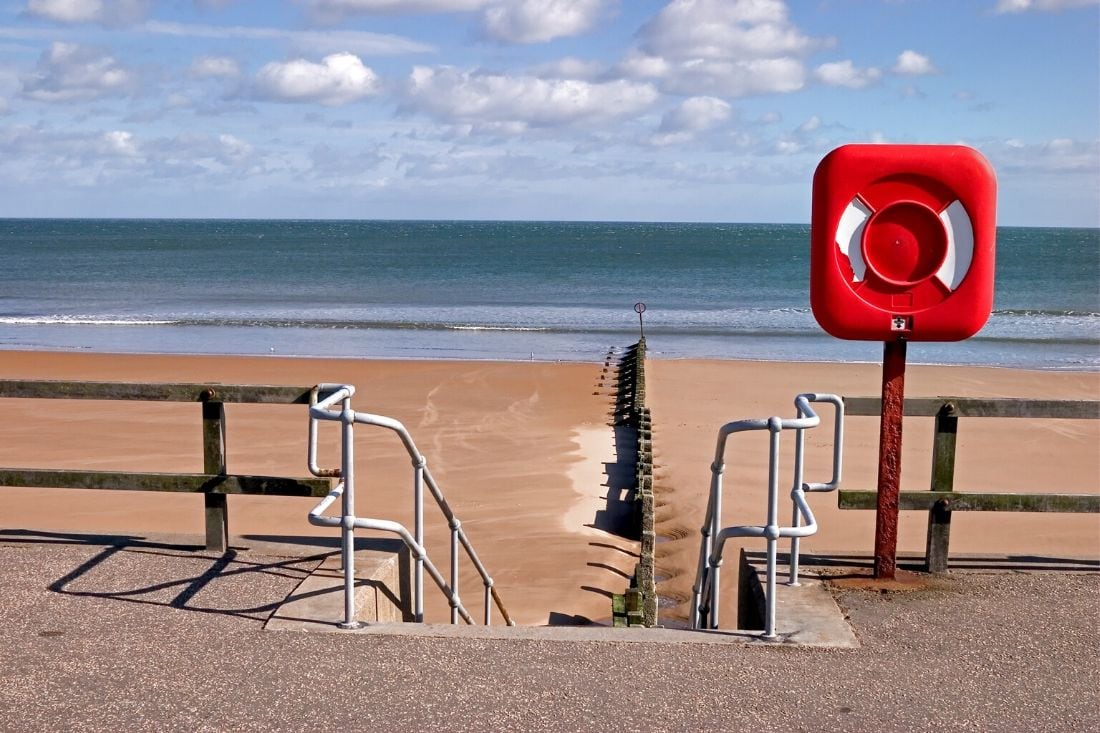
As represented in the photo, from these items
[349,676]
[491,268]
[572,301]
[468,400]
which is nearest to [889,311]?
[349,676]

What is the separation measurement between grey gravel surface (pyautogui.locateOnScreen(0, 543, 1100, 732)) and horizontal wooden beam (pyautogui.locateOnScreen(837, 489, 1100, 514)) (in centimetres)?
46

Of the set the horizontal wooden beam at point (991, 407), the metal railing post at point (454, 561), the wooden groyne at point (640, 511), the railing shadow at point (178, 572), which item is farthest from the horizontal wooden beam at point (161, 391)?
the horizontal wooden beam at point (991, 407)

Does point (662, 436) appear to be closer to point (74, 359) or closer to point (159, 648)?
point (159, 648)

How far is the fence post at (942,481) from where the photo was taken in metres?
5.58

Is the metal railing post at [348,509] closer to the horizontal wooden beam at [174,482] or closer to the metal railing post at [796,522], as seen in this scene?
the horizontal wooden beam at [174,482]

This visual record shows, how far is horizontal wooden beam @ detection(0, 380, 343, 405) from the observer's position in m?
5.73

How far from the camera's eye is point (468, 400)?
58.2 feet

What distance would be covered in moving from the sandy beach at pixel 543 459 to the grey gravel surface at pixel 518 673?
180cm

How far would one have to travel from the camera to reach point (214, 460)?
5.85 meters

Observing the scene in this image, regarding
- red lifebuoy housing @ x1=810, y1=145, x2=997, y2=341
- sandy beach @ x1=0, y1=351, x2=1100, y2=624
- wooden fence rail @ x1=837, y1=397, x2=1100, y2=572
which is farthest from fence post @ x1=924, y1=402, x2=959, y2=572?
sandy beach @ x1=0, y1=351, x2=1100, y2=624

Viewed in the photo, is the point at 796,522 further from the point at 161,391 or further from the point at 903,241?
the point at 161,391

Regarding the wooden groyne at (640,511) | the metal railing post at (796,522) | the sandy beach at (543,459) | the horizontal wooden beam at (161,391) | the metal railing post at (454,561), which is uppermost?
the horizontal wooden beam at (161,391)

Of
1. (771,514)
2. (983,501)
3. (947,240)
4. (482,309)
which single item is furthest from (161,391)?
(482,309)

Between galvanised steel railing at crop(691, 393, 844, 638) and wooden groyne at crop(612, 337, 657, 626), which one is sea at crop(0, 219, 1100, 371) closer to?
wooden groyne at crop(612, 337, 657, 626)
